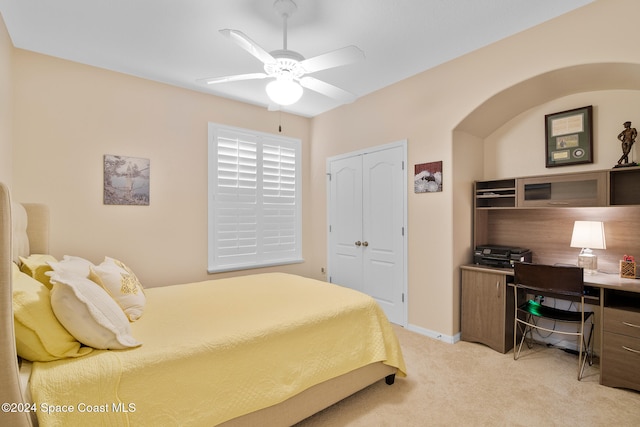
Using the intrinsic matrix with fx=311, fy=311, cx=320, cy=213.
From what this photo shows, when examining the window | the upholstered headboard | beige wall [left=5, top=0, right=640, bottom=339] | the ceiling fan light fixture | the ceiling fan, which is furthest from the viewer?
the window

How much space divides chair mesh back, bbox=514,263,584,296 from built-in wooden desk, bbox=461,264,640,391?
0.38 feet

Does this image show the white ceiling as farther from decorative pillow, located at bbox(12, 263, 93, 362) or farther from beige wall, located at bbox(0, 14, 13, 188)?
decorative pillow, located at bbox(12, 263, 93, 362)

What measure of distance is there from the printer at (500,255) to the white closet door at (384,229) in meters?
0.80

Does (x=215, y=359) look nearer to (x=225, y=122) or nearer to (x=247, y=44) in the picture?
(x=247, y=44)

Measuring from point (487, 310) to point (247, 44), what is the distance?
9.88 ft

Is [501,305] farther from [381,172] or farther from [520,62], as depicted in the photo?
[520,62]

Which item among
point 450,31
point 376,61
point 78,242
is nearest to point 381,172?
point 376,61

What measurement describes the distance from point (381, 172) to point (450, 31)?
1.62m

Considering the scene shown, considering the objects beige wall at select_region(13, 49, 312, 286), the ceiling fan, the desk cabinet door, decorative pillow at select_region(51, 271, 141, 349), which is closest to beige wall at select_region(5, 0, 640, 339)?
beige wall at select_region(13, 49, 312, 286)

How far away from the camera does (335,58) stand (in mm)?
1976

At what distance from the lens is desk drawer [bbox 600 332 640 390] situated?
84.7 inches

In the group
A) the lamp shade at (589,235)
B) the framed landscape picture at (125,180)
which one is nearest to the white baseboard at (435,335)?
the lamp shade at (589,235)

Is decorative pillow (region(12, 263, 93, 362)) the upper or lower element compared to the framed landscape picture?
lower

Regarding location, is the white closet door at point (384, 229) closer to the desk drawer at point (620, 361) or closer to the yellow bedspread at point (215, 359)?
the yellow bedspread at point (215, 359)
